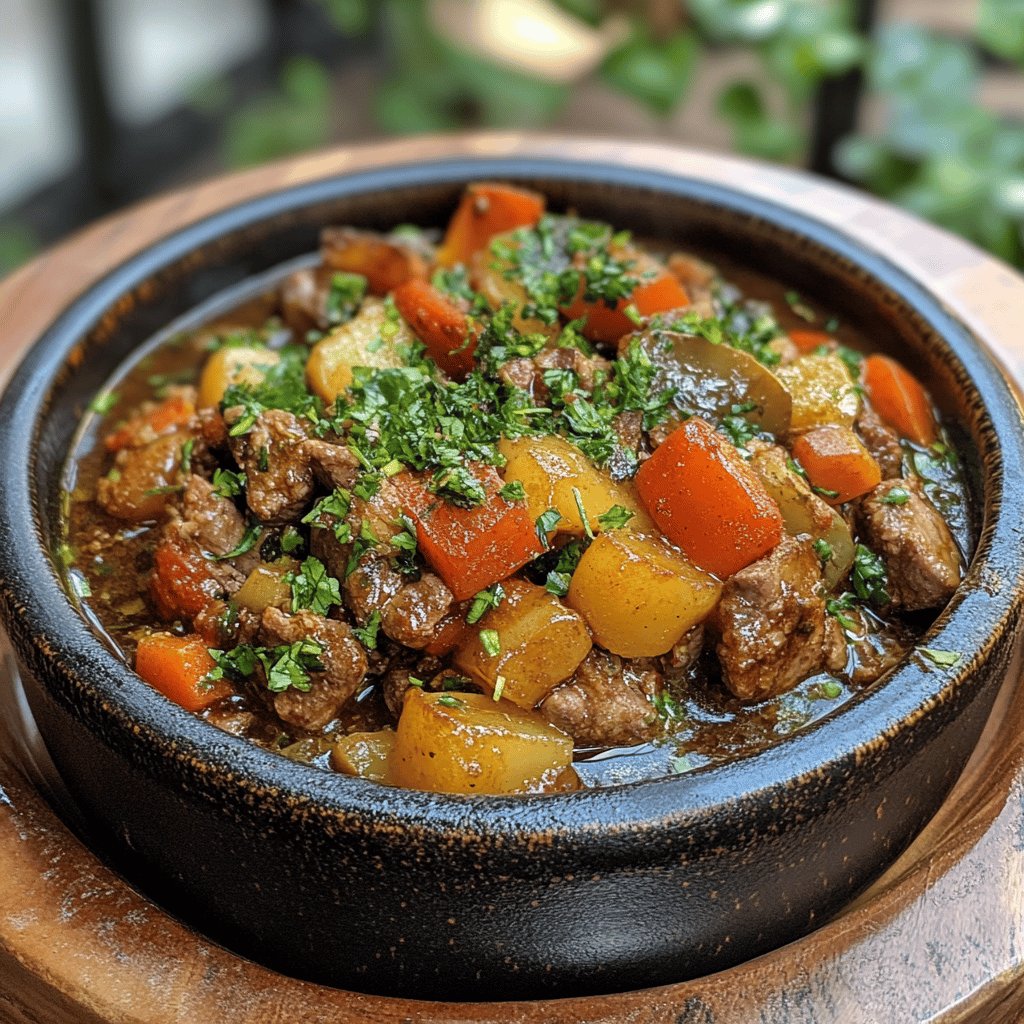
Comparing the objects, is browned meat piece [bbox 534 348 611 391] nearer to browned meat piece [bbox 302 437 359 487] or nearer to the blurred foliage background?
browned meat piece [bbox 302 437 359 487]

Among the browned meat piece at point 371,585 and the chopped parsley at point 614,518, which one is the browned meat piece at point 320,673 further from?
the chopped parsley at point 614,518

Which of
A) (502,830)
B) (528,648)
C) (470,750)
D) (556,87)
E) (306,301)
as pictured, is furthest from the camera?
(556,87)

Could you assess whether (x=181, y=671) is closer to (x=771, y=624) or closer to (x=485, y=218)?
(x=771, y=624)

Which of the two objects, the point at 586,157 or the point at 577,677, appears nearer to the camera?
the point at 577,677

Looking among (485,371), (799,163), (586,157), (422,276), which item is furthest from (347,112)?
(485,371)

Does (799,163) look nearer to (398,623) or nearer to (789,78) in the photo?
(789,78)

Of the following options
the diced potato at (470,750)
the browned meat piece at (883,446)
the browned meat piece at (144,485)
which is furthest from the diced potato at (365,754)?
the browned meat piece at (883,446)

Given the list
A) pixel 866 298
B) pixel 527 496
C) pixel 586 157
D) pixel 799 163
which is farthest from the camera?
pixel 799 163

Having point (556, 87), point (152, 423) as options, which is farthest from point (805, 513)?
point (556, 87)
